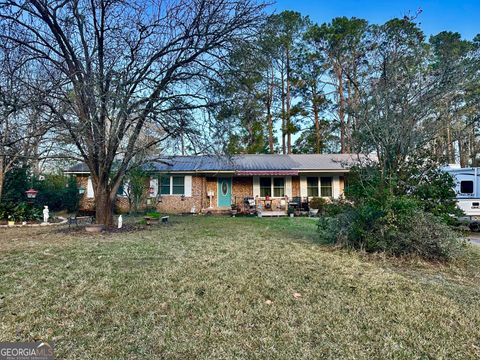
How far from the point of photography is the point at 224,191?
56.7 feet

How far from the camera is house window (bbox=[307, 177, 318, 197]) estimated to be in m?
17.2

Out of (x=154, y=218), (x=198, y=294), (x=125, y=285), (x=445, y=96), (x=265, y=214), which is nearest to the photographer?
(x=198, y=294)

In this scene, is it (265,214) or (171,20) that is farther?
(265,214)

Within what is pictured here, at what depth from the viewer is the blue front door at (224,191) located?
679 inches

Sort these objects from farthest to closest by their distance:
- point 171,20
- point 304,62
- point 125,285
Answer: point 304,62 → point 171,20 → point 125,285

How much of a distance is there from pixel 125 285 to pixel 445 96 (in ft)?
21.8

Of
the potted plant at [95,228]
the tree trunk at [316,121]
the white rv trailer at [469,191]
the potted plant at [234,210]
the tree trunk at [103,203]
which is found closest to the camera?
the potted plant at [95,228]

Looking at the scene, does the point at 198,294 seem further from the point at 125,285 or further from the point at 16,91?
the point at 16,91

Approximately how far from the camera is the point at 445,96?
5805mm

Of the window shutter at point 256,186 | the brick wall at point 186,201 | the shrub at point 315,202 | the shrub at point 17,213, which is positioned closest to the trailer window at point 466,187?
the shrub at point 315,202

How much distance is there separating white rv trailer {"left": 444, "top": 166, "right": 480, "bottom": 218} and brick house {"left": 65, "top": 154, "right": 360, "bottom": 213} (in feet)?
18.8

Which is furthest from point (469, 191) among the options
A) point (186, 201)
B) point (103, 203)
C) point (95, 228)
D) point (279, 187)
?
point (95, 228)

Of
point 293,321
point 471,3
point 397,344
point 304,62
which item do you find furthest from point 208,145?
point 304,62

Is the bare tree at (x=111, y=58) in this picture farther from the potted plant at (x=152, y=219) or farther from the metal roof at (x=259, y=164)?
the metal roof at (x=259, y=164)
